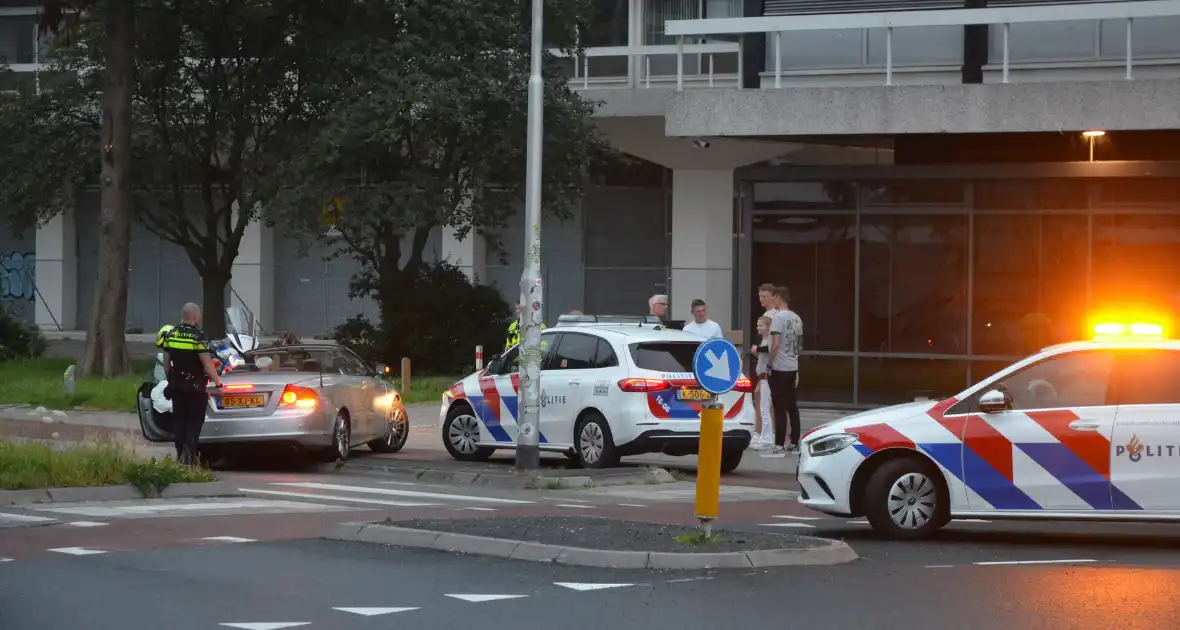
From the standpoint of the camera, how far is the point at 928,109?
75.5ft

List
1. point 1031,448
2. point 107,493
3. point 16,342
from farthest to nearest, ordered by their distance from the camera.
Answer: point 16,342 → point 107,493 → point 1031,448

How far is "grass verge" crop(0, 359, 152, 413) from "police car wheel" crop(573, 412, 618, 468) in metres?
10.6

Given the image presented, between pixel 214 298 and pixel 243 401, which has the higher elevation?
pixel 214 298

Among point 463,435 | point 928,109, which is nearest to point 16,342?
point 463,435


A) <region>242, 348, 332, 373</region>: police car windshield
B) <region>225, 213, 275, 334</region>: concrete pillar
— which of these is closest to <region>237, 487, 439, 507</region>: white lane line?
<region>242, 348, 332, 373</region>: police car windshield

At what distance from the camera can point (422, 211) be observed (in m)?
32.4

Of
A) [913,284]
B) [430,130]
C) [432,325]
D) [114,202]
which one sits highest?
[430,130]

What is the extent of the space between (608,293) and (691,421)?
2757 cm

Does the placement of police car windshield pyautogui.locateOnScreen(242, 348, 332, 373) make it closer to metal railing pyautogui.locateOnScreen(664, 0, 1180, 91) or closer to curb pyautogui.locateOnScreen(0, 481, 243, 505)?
curb pyautogui.locateOnScreen(0, 481, 243, 505)

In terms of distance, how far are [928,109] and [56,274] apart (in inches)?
1295

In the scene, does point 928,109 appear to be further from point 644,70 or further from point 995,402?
point 644,70

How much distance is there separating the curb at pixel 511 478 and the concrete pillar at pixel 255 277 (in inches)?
1134

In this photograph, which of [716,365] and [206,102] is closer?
[716,365]

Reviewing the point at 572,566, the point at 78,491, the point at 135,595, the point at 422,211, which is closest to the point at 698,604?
the point at 572,566
